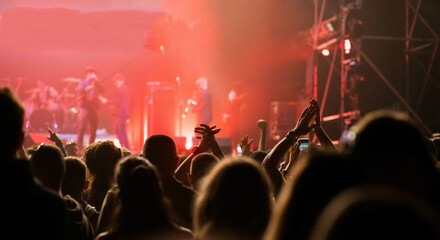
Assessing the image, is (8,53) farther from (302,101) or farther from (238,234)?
(238,234)

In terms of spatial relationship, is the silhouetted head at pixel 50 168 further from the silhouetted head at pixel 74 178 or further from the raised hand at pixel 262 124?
the raised hand at pixel 262 124

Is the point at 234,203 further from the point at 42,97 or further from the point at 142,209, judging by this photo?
the point at 42,97

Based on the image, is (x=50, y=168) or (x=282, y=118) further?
(x=282, y=118)

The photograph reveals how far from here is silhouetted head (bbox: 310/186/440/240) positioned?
1.00m

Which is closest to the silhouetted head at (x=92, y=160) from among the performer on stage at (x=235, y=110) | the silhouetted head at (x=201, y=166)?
the silhouetted head at (x=201, y=166)

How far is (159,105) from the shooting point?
16.7m

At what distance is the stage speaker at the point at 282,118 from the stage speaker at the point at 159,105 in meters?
3.09

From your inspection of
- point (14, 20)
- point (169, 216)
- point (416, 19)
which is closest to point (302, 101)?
point (416, 19)

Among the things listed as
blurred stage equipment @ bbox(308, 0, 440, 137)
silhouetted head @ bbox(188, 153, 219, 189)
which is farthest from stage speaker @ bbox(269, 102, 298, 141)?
silhouetted head @ bbox(188, 153, 219, 189)

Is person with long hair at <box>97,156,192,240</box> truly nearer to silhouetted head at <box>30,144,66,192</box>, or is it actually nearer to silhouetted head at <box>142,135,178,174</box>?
silhouetted head at <box>30,144,66,192</box>

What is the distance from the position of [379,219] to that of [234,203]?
39.2 inches

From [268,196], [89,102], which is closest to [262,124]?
[268,196]

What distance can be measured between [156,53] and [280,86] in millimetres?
4858

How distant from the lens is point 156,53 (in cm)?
1975
